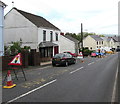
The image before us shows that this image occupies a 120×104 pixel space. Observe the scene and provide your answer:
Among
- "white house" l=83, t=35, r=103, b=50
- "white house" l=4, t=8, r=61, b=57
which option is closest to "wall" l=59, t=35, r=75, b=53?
"white house" l=4, t=8, r=61, b=57

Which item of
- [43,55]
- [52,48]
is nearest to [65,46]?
[52,48]

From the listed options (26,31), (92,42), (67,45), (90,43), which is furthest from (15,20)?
(90,43)

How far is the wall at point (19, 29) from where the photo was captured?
26375mm

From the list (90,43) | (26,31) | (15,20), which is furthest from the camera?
(90,43)

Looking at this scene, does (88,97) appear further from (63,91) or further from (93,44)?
(93,44)

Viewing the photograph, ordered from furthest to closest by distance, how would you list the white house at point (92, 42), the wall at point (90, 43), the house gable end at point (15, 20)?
the wall at point (90, 43), the white house at point (92, 42), the house gable end at point (15, 20)

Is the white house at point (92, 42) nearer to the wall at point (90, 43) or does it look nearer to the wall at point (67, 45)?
the wall at point (90, 43)

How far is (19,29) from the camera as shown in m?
27.4

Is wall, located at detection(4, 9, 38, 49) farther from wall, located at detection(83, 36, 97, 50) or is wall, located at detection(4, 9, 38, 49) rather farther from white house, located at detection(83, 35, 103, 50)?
wall, located at detection(83, 36, 97, 50)

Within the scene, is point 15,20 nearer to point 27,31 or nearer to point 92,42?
point 27,31

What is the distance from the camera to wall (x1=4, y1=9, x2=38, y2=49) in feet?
86.5

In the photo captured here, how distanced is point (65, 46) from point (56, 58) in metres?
32.3

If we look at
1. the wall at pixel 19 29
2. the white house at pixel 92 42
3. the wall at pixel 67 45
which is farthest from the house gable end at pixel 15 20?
the white house at pixel 92 42

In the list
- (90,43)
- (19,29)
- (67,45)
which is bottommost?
(67,45)
